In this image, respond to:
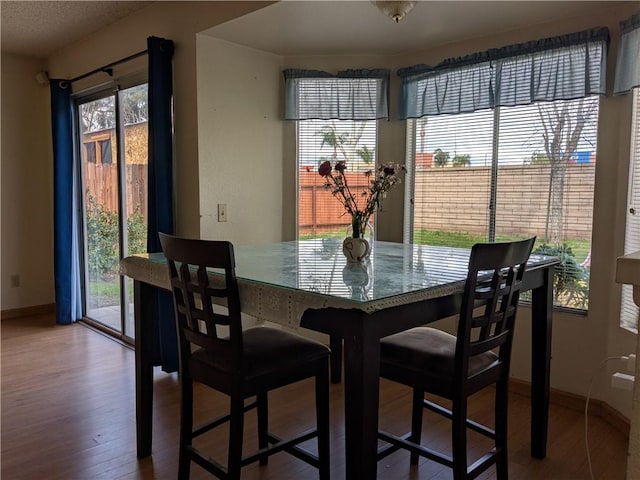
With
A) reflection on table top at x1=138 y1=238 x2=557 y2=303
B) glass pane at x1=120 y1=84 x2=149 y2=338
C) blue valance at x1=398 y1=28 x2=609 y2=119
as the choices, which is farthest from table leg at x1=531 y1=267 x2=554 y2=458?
glass pane at x1=120 y1=84 x2=149 y2=338

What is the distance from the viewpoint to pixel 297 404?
2787 mm

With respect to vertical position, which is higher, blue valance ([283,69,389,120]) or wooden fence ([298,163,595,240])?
blue valance ([283,69,389,120])


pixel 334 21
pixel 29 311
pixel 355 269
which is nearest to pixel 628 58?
pixel 334 21

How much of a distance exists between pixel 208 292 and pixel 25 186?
3972 mm

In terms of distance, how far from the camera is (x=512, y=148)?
3.00 meters

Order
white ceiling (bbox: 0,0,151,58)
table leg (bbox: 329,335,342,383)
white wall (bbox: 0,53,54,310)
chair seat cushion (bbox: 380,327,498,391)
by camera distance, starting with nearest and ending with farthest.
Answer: chair seat cushion (bbox: 380,327,498,391) < table leg (bbox: 329,335,342,383) < white ceiling (bbox: 0,0,151,58) < white wall (bbox: 0,53,54,310)

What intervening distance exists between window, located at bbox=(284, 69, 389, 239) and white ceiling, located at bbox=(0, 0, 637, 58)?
0.20 meters

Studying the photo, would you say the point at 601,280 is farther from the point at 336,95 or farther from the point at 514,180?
the point at 336,95

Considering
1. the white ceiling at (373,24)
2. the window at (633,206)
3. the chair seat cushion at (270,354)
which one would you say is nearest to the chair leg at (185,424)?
the chair seat cushion at (270,354)

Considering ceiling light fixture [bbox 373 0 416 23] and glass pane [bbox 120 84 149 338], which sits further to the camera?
glass pane [bbox 120 84 149 338]

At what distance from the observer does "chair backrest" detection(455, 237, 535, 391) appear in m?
1.58

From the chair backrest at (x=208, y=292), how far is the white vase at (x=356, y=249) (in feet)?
1.88

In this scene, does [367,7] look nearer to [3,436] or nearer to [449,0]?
[449,0]

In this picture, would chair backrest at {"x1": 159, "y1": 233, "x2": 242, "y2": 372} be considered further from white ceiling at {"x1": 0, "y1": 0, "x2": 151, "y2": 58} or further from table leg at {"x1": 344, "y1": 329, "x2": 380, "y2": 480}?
white ceiling at {"x1": 0, "y1": 0, "x2": 151, "y2": 58}
